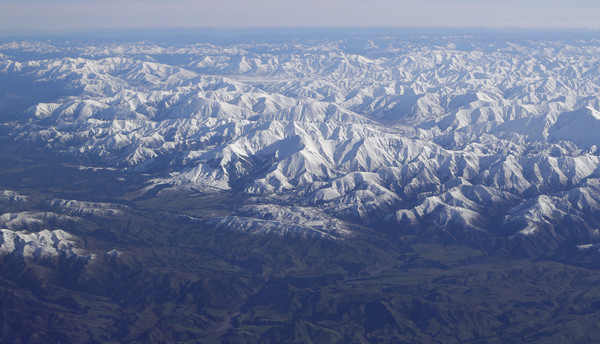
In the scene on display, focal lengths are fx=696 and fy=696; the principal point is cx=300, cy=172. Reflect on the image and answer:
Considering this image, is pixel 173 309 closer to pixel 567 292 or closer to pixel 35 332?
pixel 35 332

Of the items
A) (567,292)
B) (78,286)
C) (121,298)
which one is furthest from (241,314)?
(567,292)

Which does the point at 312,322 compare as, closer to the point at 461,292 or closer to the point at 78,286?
the point at 461,292

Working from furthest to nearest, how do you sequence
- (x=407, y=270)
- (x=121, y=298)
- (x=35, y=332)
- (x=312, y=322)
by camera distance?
(x=407, y=270) → (x=121, y=298) → (x=312, y=322) → (x=35, y=332)

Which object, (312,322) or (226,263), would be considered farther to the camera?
(226,263)

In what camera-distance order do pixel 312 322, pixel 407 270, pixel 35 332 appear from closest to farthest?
pixel 35 332
pixel 312 322
pixel 407 270

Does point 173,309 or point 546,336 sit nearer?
point 546,336

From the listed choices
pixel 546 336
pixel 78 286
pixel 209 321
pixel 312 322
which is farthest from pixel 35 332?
pixel 546 336

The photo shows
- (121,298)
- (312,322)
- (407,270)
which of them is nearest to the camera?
(312,322)

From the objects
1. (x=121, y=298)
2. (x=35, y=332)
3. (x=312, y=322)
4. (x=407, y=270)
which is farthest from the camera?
(x=407, y=270)
